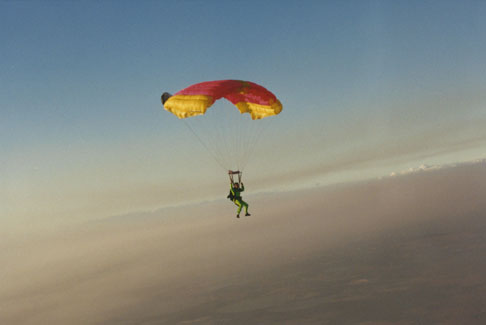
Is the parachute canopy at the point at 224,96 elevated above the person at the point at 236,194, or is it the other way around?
the parachute canopy at the point at 224,96

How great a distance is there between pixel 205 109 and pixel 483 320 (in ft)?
756

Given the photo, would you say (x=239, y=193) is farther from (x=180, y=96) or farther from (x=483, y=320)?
(x=483, y=320)

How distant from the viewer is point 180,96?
2194 centimetres

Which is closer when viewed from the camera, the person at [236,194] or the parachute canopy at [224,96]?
the parachute canopy at [224,96]

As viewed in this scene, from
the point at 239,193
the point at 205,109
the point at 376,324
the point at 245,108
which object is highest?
the point at 245,108

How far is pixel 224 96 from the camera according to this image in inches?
887

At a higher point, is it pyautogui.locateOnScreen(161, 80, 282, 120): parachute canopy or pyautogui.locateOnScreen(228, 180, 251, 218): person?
pyautogui.locateOnScreen(161, 80, 282, 120): parachute canopy

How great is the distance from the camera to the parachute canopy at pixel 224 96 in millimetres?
21625

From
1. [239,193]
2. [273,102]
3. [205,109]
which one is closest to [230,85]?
[205,109]

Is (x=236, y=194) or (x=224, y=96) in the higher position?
(x=224, y=96)

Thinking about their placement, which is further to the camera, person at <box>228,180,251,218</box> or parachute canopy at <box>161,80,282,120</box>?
person at <box>228,180,251,218</box>

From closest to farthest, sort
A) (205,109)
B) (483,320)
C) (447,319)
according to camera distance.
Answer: (205,109)
(483,320)
(447,319)

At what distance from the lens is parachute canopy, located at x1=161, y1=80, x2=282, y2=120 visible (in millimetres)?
21625

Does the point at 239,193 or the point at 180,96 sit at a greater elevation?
the point at 180,96
